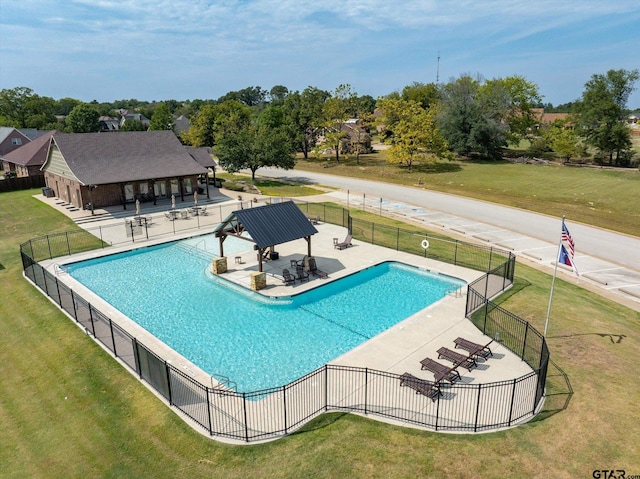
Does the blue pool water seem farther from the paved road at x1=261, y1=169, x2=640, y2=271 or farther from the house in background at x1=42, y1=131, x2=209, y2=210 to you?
the house in background at x1=42, y1=131, x2=209, y2=210

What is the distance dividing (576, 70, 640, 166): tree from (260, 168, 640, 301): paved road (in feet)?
142

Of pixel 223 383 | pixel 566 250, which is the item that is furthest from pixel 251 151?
pixel 566 250

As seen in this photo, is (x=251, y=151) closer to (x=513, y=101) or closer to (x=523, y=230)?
(x=523, y=230)

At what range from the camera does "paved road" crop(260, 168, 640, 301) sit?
2455cm

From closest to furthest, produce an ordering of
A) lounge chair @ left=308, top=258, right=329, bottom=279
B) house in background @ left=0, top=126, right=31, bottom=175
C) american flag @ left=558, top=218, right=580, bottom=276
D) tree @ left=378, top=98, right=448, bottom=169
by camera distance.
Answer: american flag @ left=558, top=218, right=580, bottom=276 → lounge chair @ left=308, top=258, right=329, bottom=279 → house in background @ left=0, top=126, right=31, bottom=175 → tree @ left=378, top=98, right=448, bottom=169

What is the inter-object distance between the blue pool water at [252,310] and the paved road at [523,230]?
839 centimetres

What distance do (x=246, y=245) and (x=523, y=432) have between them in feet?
69.5

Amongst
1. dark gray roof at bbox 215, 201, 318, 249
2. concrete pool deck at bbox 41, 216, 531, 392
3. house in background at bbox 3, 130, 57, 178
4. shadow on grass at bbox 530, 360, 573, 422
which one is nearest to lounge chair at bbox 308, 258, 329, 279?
concrete pool deck at bbox 41, 216, 531, 392

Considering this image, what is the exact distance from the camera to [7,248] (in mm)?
27938

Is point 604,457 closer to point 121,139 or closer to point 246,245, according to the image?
point 246,245

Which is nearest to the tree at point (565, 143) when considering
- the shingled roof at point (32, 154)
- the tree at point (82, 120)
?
the shingled roof at point (32, 154)

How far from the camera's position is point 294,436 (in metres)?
11.4

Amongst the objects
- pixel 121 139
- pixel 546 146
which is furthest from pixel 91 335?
pixel 546 146

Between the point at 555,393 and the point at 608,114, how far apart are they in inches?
2973
